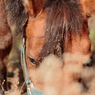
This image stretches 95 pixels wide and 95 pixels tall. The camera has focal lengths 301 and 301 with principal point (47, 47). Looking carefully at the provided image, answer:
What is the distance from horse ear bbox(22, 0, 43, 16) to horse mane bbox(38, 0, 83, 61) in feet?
0.31

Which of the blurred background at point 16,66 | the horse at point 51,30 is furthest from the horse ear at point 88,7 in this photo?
the blurred background at point 16,66

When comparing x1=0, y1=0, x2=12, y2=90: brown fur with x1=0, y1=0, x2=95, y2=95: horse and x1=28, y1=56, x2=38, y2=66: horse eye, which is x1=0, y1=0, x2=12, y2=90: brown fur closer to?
x1=0, y1=0, x2=95, y2=95: horse

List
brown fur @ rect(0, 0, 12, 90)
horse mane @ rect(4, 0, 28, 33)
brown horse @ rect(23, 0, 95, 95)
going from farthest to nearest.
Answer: brown fur @ rect(0, 0, 12, 90) < horse mane @ rect(4, 0, 28, 33) < brown horse @ rect(23, 0, 95, 95)

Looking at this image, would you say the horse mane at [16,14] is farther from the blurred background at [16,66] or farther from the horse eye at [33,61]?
the blurred background at [16,66]

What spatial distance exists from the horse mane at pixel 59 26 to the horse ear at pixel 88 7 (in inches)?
2.9

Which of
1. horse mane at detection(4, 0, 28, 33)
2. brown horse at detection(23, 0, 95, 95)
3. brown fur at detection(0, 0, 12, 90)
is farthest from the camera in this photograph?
brown fur at detection(0, 0, 12, 90)

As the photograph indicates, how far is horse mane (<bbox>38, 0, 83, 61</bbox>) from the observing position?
195 centimetres

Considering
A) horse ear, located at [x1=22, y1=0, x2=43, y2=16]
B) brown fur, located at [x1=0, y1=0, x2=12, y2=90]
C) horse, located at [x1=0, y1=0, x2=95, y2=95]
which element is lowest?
brown fur, located at [x1=0, y1=0, x2=12, y2=90]

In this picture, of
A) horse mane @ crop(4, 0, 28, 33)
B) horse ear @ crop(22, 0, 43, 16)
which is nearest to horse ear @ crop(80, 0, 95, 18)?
horse ear @ crop(22, 0, 43, 16)

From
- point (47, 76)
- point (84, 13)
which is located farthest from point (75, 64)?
point (84, 13)

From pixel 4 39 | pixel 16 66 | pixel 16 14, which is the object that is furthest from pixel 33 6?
pixel 16 66

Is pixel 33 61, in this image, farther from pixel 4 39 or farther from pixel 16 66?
pixel 16 66

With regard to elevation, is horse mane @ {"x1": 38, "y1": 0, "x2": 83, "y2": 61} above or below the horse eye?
above

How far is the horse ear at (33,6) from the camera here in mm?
2093
